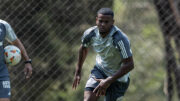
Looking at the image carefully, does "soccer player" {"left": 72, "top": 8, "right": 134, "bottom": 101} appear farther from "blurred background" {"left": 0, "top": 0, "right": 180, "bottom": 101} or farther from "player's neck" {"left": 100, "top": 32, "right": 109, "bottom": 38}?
"blurred background" {"left": 0, "top": 0, "right": 180, "bottom": 101}

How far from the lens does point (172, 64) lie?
8961 mm

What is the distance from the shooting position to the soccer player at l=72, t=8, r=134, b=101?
5.12 m

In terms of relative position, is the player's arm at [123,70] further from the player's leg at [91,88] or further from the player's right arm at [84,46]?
the player's right arm at [84,46]

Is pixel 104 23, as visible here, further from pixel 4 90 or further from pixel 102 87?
pixel 4 90

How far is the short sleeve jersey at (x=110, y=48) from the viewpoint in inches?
204

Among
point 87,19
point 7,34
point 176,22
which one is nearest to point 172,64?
point 176,22

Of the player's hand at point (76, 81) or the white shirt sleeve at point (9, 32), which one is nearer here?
the white shirt sleeve at point (9, 32)

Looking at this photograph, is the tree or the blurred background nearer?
the blurred background

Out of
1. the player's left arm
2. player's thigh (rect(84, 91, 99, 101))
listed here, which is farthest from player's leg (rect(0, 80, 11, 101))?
player's thigh (rect(84, 91, 99, 101))

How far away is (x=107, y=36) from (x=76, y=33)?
1600 millimetres

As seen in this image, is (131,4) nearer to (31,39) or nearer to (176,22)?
(176,22)

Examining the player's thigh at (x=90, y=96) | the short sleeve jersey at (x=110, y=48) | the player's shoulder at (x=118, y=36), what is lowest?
the player's thigh at (x=90, y=96)

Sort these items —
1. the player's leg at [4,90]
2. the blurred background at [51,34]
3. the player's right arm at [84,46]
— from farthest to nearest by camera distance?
the blurred background at [51,34] → the player's right arm at [84,46] → the player's leg at [4,90]

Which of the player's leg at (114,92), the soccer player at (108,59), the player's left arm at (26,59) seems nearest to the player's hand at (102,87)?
the soccer player at (108,59)
